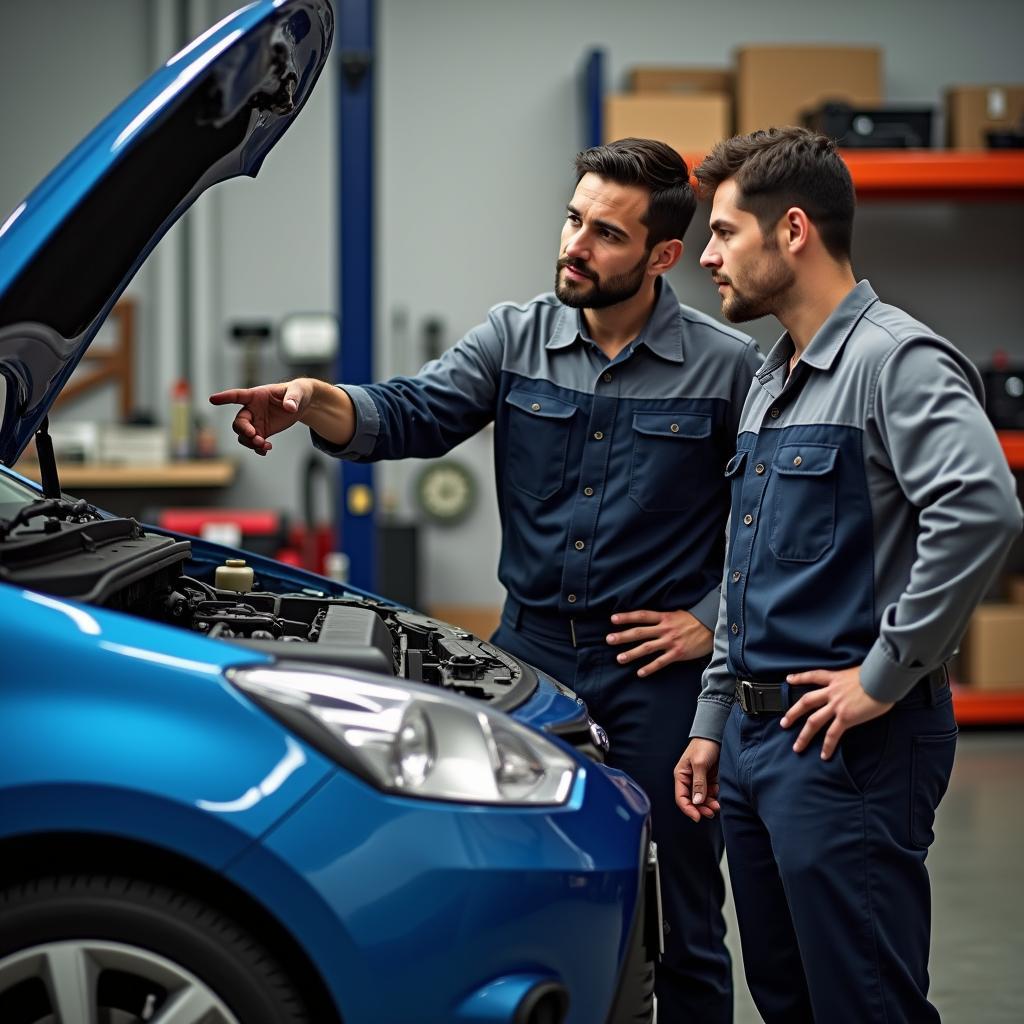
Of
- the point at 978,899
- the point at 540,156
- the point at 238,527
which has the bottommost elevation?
the point at 978,899

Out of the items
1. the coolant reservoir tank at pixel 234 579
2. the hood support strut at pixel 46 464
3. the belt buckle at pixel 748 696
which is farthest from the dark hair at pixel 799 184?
the hood support strut at pixel 46 464

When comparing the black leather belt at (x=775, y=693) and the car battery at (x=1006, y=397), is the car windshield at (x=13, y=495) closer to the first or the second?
the black leather belt at (x=775, y=693)

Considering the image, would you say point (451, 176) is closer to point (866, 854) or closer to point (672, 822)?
point (672, 822)

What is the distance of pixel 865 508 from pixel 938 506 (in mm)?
145

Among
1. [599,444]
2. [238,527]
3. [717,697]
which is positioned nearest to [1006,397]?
[238,527]

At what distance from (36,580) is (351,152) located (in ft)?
9.87

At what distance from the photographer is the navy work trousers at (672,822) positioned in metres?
2.25

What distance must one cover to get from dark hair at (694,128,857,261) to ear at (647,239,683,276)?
48cm

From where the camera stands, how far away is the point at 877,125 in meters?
5.36

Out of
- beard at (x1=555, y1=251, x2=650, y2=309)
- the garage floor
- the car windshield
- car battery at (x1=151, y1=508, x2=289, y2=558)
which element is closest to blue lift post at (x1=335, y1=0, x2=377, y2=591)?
car battery at (x1=151, y1=508, x2=289, y2=558)

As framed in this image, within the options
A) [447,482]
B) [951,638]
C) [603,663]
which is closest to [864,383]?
[951,638]

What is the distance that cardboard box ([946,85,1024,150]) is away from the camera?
5.53 metres

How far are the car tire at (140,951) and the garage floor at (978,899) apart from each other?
1.40 meters

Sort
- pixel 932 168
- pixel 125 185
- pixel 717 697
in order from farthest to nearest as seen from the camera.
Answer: pixel 932 168 < pixel 717 697 < pixel 125 185
